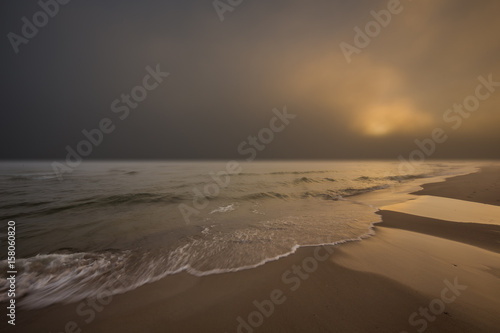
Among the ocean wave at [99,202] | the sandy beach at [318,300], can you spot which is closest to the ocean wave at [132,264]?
the sandy beach at [318,300]

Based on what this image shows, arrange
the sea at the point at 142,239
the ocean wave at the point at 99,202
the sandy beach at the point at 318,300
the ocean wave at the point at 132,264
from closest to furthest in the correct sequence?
the sandy beach at the point at 318,300 < the ocean wave at the point at 132,264 < the sea at the point at 142,239 < the ocean wave at the point at 99,202

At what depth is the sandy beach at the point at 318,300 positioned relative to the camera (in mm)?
2848

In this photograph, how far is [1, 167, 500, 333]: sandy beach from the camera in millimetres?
2848

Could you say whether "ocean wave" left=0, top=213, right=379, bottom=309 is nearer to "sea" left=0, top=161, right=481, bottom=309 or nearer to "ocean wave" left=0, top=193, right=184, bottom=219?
"sea" left=0, top=161, right=481, bottom=309

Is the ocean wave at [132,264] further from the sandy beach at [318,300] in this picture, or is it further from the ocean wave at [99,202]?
the ocean wave at [99,202]

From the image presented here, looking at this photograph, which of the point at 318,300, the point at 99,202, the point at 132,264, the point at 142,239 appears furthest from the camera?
the point at 99,202

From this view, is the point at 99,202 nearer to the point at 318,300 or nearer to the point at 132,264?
the point at 132,264

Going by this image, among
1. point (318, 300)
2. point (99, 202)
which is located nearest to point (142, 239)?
point (318, 300)

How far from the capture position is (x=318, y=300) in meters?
3.33

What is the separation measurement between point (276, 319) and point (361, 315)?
4.36 feet

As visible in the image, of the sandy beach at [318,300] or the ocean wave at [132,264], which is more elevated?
the sandy beach at [318,300]

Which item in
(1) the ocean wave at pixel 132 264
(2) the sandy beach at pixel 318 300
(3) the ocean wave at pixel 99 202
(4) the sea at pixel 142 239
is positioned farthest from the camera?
(3) the ocean wave at pixel 99 202

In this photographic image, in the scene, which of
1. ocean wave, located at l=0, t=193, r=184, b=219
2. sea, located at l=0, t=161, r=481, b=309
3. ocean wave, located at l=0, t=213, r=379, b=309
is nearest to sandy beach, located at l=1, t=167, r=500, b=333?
ocean wave, located at l=0, t=213, r=379, b=309

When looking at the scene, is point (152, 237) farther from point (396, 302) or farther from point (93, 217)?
point (396, 302)
